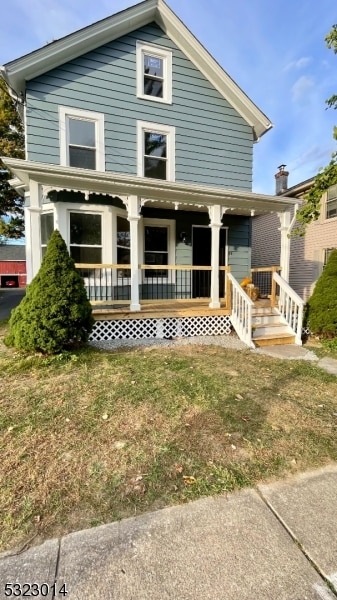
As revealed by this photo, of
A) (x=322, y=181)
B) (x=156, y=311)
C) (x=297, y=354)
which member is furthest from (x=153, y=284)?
(x=322, y=181)

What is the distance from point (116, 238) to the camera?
25.0ft

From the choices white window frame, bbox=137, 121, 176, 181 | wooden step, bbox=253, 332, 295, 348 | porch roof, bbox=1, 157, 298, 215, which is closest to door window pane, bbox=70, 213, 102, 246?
porch roof, bbox=1, 157, 298, 215

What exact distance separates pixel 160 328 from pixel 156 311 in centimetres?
41

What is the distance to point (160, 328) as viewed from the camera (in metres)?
6.79

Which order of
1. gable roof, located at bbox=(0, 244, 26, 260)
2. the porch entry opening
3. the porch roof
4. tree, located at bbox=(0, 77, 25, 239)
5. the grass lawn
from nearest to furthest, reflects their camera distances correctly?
the grass lawn → the porch roof → the porch entry opening → tree, located at bbox=(0, 77, 25, 239) → gable roof, located at bbox=(0, 244, 26, 260)

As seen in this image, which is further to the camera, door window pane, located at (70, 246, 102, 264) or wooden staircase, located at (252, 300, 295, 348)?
door window pane, located at (70, 246, 102, 264)

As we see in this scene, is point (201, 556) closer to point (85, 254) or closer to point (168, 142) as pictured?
point (85, 254)

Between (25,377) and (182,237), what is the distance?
589 centimetres

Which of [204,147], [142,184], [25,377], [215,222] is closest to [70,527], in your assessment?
[25,377]

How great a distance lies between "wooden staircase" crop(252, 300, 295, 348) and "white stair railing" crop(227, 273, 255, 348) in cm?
22

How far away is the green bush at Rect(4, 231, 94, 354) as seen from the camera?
4711mm

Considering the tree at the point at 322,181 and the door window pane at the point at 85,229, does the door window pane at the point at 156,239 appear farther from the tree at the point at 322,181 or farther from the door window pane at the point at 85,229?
the tree at the point at 322,181

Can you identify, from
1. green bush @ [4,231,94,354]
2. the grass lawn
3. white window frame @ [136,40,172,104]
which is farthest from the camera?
white window frame @ [136,40,172,104]

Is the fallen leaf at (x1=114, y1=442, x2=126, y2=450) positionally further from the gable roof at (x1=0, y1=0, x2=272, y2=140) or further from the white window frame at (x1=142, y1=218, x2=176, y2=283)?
the gable roof at (x1=0, y1=0, x2=272, y2=140)
